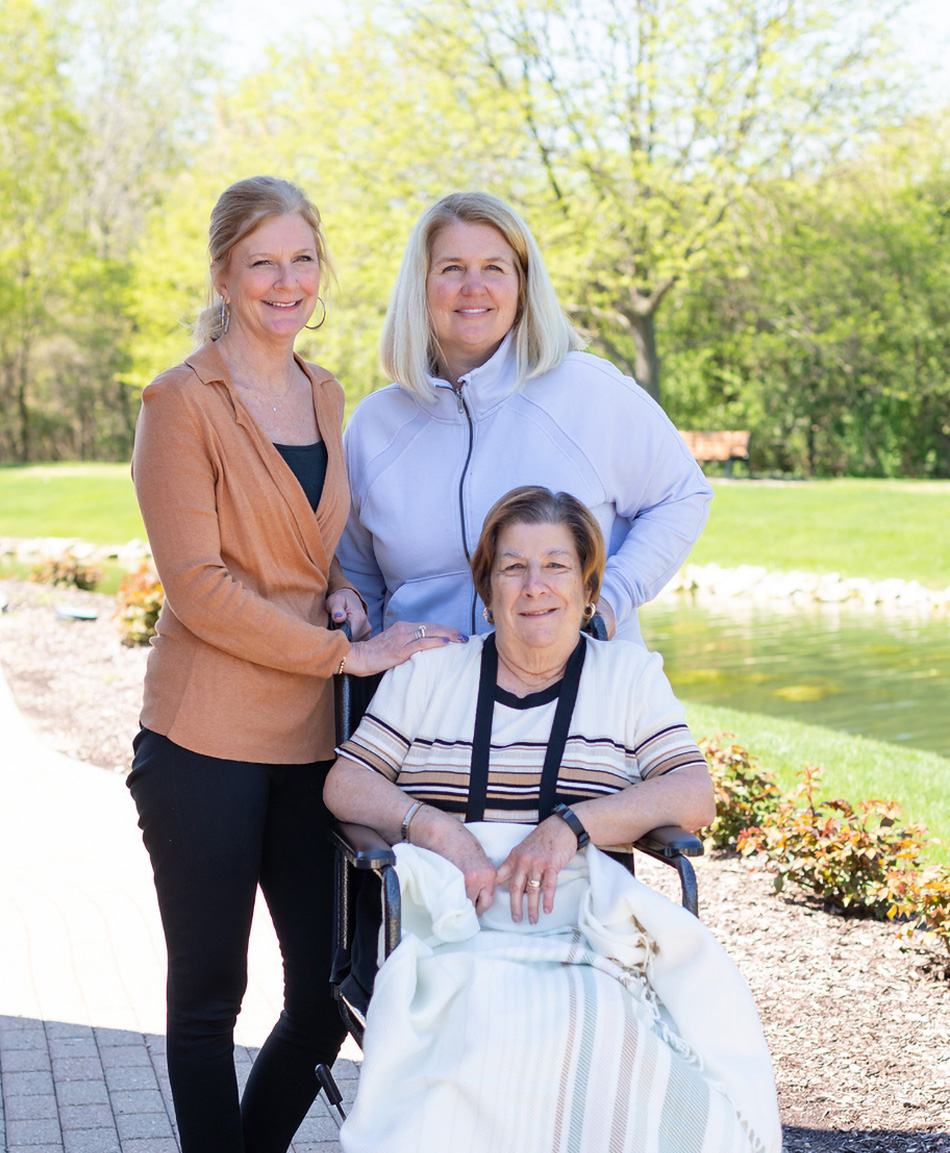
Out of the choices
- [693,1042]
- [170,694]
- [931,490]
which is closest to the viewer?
[693,1042]

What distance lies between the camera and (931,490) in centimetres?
2153

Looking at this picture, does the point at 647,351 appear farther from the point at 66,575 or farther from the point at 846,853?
the point at 846,853

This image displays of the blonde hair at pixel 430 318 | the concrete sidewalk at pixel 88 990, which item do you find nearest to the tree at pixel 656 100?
the concrete sidewalk at pixel 88 990

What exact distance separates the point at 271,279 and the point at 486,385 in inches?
21.7

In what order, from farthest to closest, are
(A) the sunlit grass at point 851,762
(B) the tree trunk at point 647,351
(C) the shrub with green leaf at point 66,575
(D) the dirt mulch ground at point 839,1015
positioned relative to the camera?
(B) the tree trunk at point 647,351 < (C) the shrub with green leaf at point 66,575 < (A) the sunlit grass at point 851,762 < (D) the dirt mulch ground at point 839,1015

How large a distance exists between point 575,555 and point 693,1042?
0.96 metres

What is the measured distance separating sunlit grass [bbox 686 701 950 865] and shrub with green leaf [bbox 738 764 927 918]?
33cm

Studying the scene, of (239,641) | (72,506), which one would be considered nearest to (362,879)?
(239,641)

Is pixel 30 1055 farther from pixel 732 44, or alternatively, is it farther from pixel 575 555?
pixel 732 44

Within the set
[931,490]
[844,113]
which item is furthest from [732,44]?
[931,490]

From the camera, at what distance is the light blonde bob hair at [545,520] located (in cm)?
254

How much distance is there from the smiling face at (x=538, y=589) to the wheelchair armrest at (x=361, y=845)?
0.48m

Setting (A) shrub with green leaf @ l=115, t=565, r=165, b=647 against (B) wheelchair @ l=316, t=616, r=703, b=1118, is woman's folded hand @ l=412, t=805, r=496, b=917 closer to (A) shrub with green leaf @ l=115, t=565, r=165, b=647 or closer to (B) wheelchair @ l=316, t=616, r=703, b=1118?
(B) wheelchair @ l=316, t=616, r=703, b=1118

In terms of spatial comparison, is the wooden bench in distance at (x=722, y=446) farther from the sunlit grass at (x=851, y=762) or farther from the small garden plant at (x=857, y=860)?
the small garden plant at (x=857, y=860)
